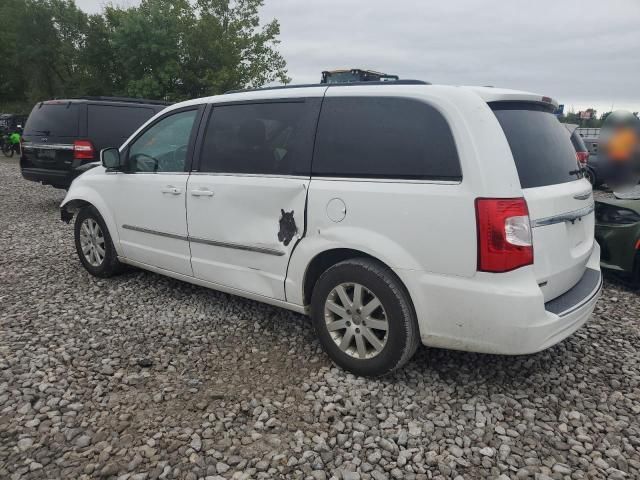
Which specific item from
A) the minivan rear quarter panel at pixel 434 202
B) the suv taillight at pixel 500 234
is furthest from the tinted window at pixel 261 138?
the suv taillight at pixel 500 234

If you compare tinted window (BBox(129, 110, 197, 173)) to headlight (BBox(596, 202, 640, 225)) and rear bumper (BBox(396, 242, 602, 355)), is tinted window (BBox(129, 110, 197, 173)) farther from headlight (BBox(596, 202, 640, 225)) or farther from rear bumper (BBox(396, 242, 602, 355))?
headlight (BBox(596, 202, 640, 225))

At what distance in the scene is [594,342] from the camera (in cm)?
377

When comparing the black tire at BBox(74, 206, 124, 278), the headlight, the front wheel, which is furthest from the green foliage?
the headlight

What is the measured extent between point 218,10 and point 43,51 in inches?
393

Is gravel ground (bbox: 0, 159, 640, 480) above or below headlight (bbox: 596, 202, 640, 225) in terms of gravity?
below

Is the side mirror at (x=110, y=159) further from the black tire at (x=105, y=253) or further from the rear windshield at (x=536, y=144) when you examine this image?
the rear windshield at (x=536, y=144)

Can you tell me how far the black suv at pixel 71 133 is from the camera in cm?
824

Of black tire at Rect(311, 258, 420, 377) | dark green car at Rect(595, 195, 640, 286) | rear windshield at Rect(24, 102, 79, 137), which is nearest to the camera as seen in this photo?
black tire at Rect(311, 258, 420, 377)

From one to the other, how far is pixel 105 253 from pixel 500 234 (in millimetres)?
3851

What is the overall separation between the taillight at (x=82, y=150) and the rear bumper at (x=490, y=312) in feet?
23.2

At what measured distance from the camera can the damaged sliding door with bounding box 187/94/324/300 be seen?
3.31 m

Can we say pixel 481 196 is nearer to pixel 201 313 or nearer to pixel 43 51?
pixel 201 313

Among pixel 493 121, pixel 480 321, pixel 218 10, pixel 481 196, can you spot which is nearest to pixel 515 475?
pixel 480 321

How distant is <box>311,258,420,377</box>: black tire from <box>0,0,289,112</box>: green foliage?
21799mm
